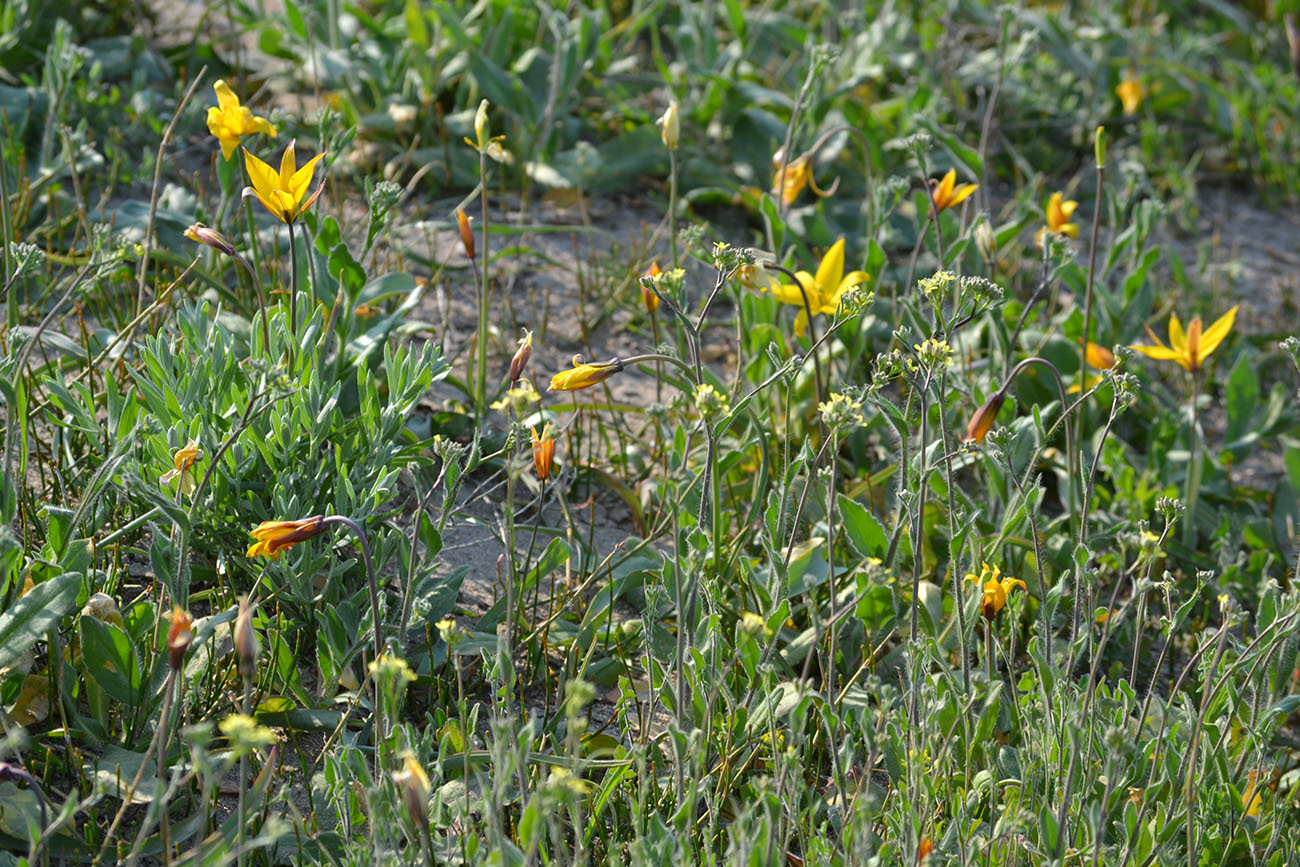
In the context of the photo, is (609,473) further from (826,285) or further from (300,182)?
(300,182)

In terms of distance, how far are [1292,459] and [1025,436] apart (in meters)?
0.80

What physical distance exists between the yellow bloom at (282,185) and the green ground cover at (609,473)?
17 millimetres

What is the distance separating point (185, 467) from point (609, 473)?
1092 mm

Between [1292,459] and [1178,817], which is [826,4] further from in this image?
[1178,817]

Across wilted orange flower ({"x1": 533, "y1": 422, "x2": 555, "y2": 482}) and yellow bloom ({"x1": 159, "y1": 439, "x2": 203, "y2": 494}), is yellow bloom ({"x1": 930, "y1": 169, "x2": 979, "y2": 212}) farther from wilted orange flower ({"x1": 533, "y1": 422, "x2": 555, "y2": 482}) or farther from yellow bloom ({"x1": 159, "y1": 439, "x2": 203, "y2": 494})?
yellow bloom ({"x1": 159, "y1": 439, "x2": 203, "y2": 494})

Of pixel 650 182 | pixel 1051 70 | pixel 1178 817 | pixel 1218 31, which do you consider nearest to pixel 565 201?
pixel 650 182

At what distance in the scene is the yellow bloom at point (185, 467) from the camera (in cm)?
187

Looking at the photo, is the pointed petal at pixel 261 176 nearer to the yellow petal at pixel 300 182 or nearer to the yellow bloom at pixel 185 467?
the yellow petal at pixel 300 182

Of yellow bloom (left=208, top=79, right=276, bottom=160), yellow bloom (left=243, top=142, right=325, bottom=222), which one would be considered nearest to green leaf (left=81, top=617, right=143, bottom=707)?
yellow bloom (left=243, top=142, right=325, bottom=222)

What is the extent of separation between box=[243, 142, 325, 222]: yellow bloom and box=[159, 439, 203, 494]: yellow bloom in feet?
1.38

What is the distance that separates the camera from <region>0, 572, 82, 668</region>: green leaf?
5.49ft

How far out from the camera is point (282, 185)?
2100 millimetres

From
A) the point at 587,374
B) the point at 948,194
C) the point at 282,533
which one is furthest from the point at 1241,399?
the point at 282,533

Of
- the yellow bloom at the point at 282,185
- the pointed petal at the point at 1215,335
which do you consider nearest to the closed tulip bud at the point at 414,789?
the yellow bloom at the point at 282,185
